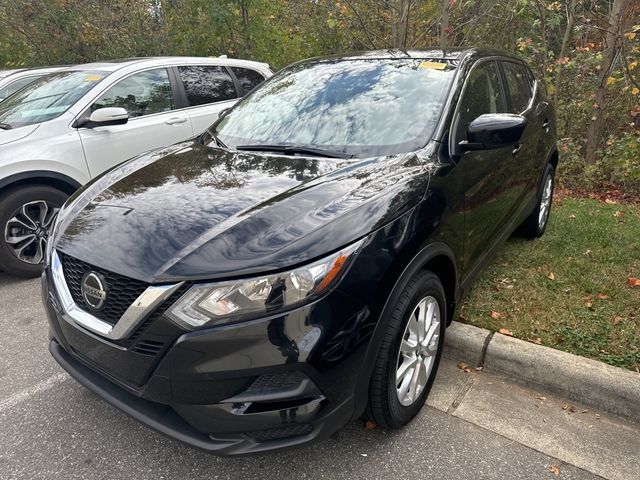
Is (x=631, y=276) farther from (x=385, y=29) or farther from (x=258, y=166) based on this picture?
(x=385, y=29)

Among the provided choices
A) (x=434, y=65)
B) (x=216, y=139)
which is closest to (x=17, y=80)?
(x=216, y=139)

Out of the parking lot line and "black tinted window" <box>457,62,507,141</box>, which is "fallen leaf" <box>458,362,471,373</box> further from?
the parking lot line

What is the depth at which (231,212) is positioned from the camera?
2.02m

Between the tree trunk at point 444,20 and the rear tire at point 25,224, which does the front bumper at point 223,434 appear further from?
the tree trunk at point 444,20

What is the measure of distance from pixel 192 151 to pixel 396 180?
4.46ft

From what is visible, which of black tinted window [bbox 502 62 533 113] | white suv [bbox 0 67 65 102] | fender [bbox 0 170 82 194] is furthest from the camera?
white suv [bbox 0 67 65 102]

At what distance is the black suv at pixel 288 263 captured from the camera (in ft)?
5.58

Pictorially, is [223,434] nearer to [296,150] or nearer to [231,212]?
[231,212]

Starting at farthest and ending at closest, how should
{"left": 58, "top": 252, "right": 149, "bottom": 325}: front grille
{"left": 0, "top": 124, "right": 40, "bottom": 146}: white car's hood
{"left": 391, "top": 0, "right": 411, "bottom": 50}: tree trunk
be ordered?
{"left": 391, "top": 0, "right": 411, "bottom": 50}: tree trunk
{"left": 0, "top": 124, "right": 40, "bottom": 146}: white car's hood
{"left": 58, "top": 252, "right": 149, "bottom": 325}: front grille

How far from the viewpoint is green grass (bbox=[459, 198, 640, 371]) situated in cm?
281

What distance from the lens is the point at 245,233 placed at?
1861 millimetres

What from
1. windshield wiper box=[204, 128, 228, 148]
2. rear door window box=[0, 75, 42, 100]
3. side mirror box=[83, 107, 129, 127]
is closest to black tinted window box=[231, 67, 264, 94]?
side mirror box=[83, 107, 129, 127]

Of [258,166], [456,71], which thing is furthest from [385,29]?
[258,166]

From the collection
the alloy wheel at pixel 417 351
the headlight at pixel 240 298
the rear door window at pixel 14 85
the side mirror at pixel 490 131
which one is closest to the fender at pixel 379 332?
the alloy wheel at pixel 417 351
